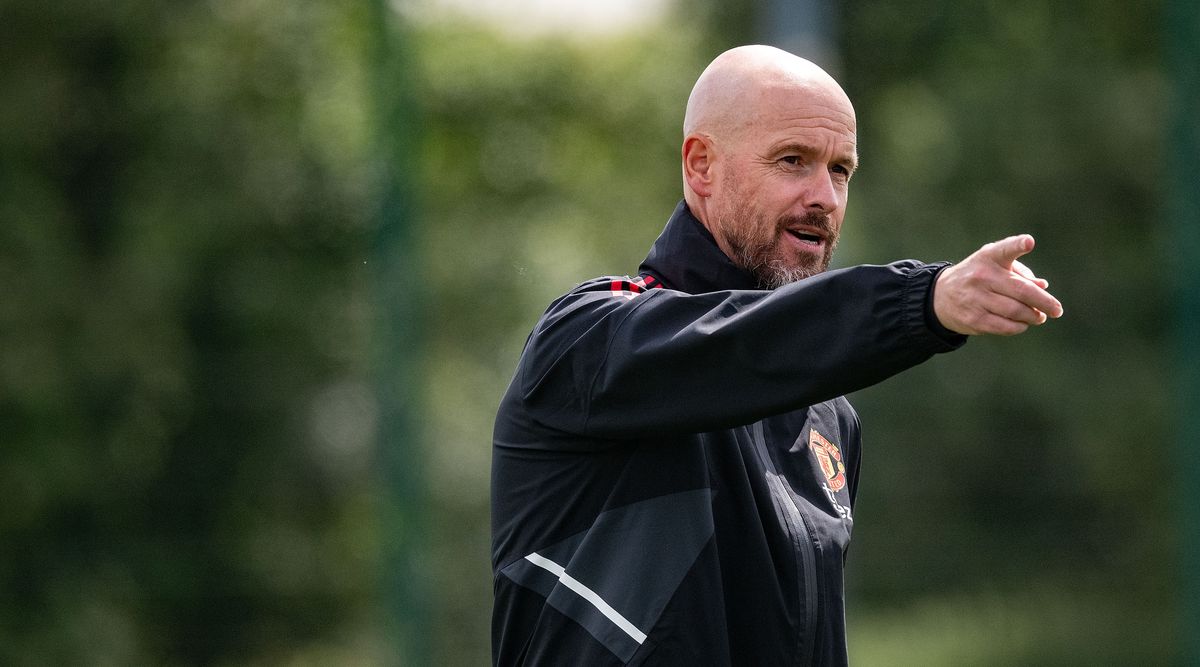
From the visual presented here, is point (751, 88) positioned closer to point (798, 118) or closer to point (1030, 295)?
point (798, 118)

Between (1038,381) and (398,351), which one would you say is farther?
(1038,381)

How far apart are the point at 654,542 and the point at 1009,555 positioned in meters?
6.04

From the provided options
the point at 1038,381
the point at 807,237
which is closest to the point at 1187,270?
the point at 1038,381

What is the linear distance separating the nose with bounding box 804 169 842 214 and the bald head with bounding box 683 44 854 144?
0.42 feet

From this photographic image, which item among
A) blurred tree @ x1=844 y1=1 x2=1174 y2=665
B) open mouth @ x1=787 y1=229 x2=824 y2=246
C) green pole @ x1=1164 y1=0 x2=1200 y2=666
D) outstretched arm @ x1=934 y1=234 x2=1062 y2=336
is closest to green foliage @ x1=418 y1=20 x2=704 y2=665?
blurred tree @ x1=844 y1=1 x2=1174 y2=665

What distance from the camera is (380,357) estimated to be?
7000 mm

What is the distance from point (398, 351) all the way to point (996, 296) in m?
5.21

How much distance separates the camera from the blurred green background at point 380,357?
7.21 m

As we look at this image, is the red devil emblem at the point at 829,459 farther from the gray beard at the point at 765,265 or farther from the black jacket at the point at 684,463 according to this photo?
the gray beard at the point at 765,265

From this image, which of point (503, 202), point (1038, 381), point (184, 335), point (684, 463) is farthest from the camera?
point (503, 202)

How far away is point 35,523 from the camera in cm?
834

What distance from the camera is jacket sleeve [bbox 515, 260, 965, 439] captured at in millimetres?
2068

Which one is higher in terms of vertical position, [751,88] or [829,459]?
[751,88]

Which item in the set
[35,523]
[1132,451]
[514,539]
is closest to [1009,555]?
[1132,451]
